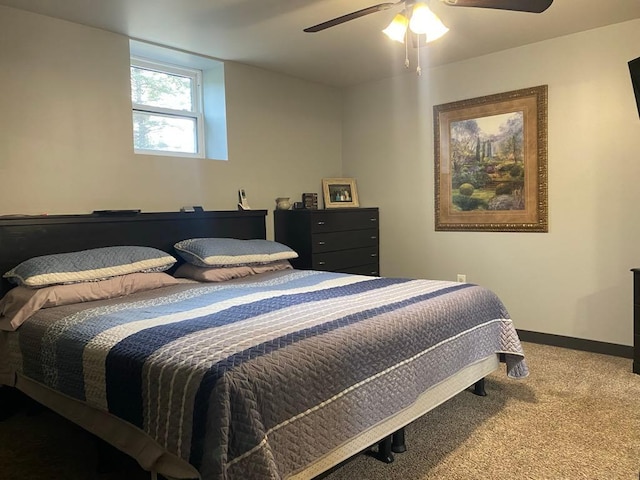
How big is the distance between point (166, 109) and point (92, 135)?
0.76 meters

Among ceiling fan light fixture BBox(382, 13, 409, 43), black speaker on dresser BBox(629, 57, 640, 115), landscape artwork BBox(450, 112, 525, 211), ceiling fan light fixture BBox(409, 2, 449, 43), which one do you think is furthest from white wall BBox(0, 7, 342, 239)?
black speaker on dresser BBox(629, 57, 640, 115)

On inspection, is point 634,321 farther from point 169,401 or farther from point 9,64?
point 9,64

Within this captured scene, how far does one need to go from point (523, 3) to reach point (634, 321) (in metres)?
2.17

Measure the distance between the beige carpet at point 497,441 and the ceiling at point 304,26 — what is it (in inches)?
91.8

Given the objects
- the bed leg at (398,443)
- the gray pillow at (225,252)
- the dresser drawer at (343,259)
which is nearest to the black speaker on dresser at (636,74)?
the bed leg at (398,443)

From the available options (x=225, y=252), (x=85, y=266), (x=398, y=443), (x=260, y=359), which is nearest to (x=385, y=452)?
(x=398, y=443)

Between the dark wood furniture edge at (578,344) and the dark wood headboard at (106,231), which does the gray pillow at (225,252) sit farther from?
the dark wood furniture edge at (578,344)

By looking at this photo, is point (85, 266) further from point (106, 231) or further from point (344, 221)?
point (344, 221)

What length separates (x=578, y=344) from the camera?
361cm

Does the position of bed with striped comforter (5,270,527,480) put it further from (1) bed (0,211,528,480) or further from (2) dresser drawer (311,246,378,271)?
(2) dresser drawer (311,246,378,271)

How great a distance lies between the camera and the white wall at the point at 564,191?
3361mm

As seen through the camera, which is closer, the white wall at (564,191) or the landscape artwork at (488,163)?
the white wall at (564,191)

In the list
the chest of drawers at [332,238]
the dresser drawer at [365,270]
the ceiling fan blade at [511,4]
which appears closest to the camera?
the ceiling fan blade at [511,4]

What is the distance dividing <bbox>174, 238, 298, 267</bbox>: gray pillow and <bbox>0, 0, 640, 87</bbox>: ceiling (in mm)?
1451
